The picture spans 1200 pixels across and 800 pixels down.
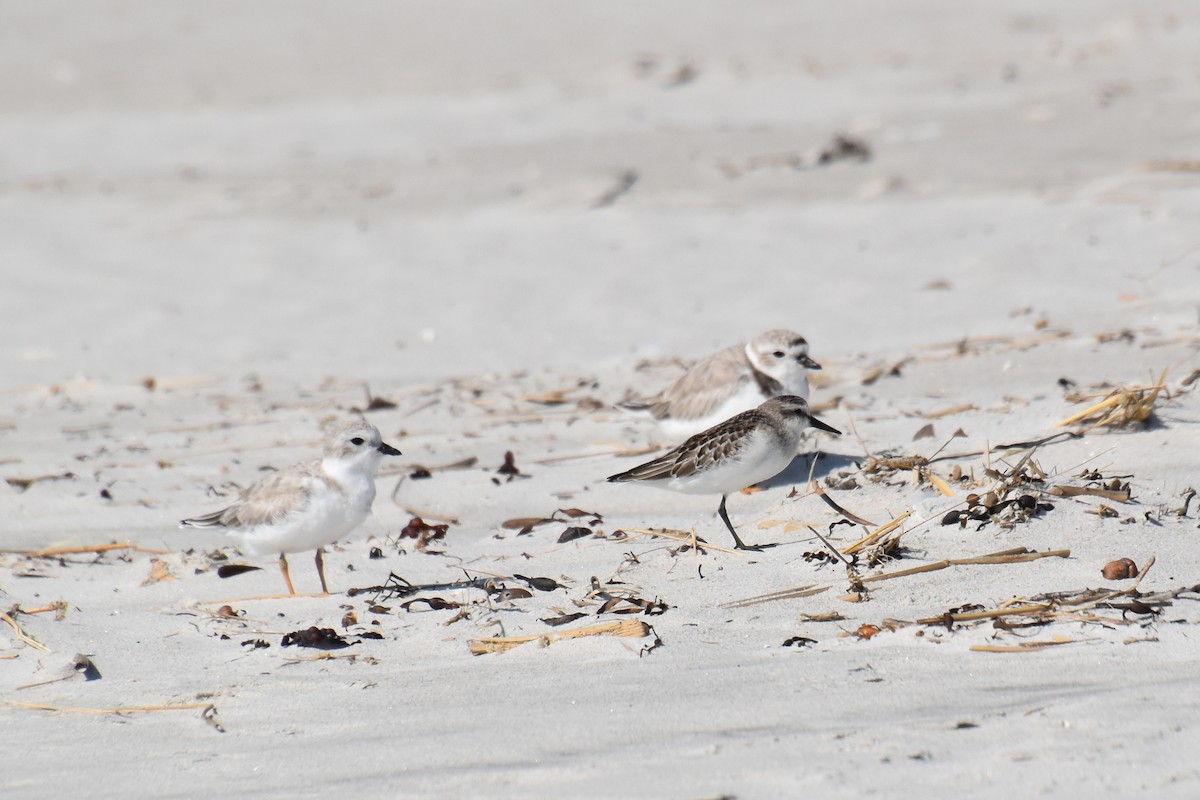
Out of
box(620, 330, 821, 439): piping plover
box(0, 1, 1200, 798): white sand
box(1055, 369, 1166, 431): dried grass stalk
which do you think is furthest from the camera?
box(620, 330, 821, 439): piping plover

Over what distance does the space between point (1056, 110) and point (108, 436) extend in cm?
1077

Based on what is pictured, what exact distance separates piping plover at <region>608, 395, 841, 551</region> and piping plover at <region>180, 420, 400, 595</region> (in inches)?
46.1

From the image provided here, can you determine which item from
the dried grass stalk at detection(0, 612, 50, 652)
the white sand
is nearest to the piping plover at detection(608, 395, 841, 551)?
the white sand

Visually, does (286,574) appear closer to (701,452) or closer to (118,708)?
(118,708)

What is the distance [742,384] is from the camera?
25.2 ft

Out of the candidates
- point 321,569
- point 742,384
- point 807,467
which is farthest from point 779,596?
point 742,384

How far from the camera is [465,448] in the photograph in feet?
27.0

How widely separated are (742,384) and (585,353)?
280cm

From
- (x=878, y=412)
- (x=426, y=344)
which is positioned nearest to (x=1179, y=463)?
(x=878, y=412)

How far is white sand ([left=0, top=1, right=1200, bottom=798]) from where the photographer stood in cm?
444

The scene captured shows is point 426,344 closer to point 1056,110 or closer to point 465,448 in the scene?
point 465,448

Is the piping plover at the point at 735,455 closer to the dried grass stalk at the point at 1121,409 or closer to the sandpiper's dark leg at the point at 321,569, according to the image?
the dried grass stalk at the point at 1121,409

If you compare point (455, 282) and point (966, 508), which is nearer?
point (966, 508)

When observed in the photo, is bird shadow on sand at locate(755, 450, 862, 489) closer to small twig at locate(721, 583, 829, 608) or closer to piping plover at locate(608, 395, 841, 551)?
piping plover at locate(608, 395, 841, 551)
